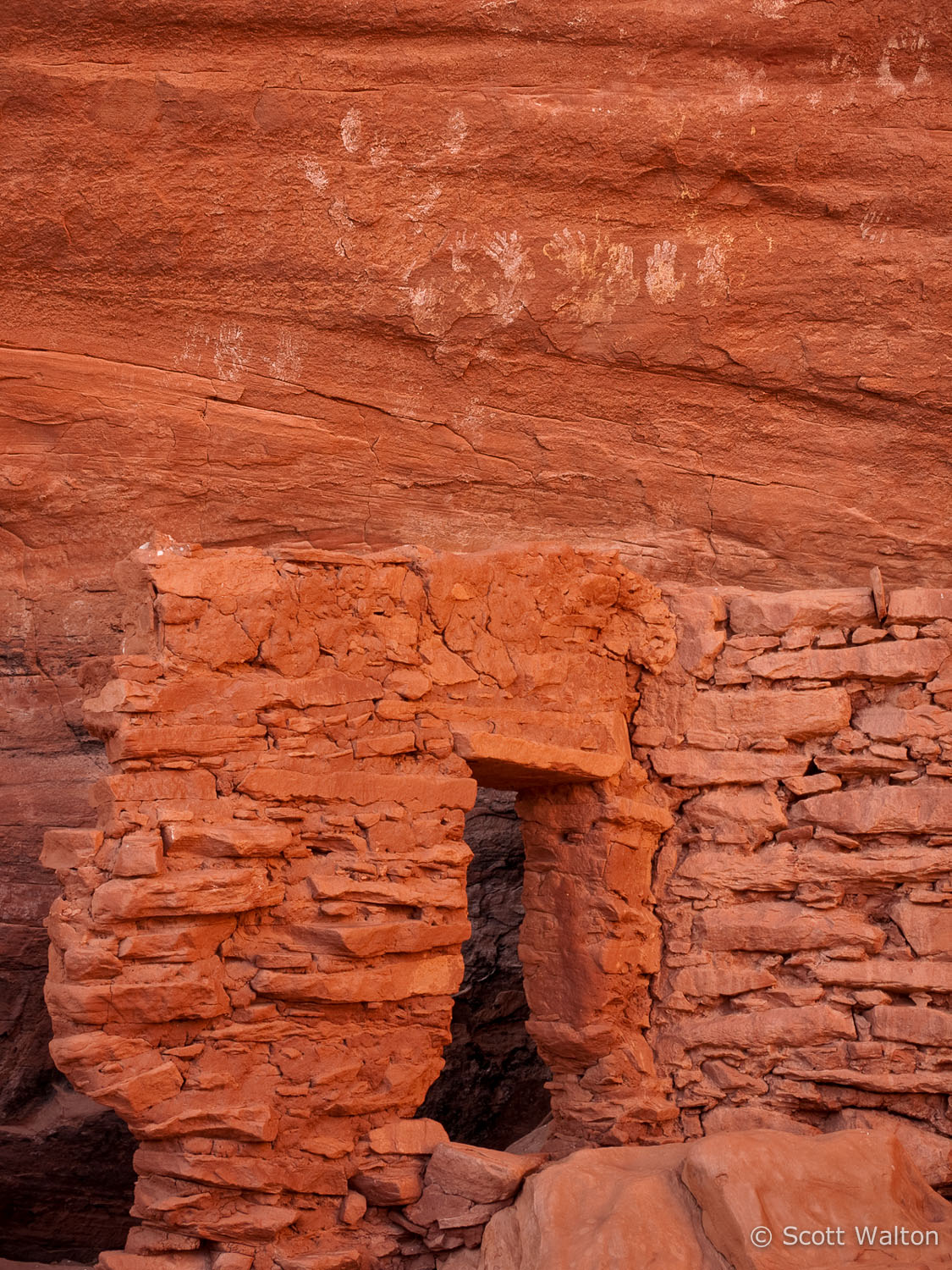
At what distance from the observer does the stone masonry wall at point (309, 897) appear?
511cm

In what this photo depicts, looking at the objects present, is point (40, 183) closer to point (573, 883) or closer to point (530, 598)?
point (530, 598)

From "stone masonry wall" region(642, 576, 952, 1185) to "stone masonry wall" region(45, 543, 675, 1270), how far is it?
1.22 feet

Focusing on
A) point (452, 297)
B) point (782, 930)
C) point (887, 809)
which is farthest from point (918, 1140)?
point (452, 297)

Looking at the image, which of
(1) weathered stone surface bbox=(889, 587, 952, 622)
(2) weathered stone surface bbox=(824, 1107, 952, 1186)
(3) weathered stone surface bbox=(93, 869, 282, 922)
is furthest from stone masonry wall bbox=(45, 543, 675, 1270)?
(1) weathered stone surface bbox=(889, 587, 952, 622)

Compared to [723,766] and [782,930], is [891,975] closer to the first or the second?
[782,930]

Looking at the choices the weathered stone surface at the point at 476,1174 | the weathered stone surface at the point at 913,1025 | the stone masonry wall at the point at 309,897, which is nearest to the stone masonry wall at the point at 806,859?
the weathered stone surface at the point at 913,1025

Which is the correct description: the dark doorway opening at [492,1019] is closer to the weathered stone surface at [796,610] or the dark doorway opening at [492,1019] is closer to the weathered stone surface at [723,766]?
the weathered stone surface at [723,766]

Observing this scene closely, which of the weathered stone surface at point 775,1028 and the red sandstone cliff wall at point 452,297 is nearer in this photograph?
the weathered stone surface at point 775,1028

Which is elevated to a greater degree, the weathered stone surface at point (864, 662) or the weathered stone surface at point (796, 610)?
the weathered stone surface at point (796, 610)

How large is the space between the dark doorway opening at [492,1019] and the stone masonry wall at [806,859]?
1.85 meters

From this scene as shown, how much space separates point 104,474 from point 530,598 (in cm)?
232

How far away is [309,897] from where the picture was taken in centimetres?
541

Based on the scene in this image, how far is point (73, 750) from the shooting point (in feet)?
23.2

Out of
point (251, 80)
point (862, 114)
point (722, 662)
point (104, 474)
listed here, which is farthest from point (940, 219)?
point (104, 474)
